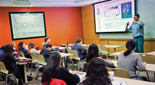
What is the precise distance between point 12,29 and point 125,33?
536 cm

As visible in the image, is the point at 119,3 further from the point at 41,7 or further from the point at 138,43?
the point at 41,7

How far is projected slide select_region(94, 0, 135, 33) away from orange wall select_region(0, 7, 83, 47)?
1.51 metres

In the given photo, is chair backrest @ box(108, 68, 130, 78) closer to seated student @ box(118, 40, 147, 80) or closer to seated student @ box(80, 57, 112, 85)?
seated student @ box(118, 40, 147, 80)

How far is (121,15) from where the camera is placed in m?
6.98

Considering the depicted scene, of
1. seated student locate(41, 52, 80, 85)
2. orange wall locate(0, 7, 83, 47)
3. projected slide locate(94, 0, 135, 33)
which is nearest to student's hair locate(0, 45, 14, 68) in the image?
seated student locate(41, 52, 80, 85)

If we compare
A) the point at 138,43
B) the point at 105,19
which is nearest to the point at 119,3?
the point at 105,19

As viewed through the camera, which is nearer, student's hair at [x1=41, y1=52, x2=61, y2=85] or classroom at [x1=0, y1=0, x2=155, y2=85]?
student's hair at [x1=41, y1=52, x2=61, y2=85]

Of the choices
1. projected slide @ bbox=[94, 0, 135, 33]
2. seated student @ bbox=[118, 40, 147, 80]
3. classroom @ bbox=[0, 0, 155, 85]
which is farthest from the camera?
projected slide @ bbox=[94, 0, 135, 33]

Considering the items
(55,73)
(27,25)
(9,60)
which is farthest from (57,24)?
(55,73)

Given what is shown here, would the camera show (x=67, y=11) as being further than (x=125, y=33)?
Yes

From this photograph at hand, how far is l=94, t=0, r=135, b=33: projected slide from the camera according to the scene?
6.65 meters

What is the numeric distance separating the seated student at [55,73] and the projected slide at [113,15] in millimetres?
5285

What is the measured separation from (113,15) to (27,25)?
Answer: 4345 mm

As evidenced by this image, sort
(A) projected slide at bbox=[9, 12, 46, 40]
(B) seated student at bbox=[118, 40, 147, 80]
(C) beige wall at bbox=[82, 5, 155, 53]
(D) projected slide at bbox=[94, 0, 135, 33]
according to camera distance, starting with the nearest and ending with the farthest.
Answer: (B) seated student at bbox=[118, 40, 147, 80] < (D) projected slide at bbox=[94, 0, 135, 33] < (A) projected slide at bbox=[9, 12, 46, 40] < (C) beige wall at bbox=[82, 5, 155, 53]
